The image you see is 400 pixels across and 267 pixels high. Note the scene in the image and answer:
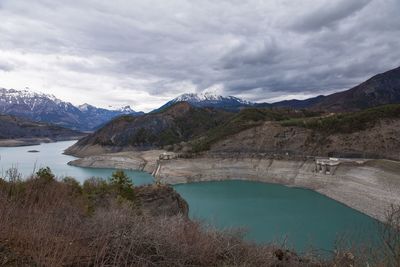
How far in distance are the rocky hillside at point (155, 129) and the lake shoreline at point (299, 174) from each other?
31.4 meters

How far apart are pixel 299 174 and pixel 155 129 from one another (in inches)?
3001

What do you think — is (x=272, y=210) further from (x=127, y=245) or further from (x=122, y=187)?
(x=127, y=245)

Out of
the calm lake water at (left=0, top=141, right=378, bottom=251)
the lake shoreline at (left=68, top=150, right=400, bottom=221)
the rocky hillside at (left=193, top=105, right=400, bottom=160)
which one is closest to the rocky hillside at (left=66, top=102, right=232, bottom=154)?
the lake shoreline at (left=68, top=150, right=400, bottom=221)

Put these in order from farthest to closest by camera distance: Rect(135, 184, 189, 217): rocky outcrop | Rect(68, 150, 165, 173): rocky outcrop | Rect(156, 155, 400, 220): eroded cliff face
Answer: Rect(68, 150, 165, 173): rocky outcrop, Rect(156, 155, 400, 220): eroded cliff face, Rect(135, 184, 189, 217): rocky outcrop

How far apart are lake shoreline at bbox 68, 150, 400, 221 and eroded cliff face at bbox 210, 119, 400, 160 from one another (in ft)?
20.8

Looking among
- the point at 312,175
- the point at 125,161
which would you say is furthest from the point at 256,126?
the point at 125,161

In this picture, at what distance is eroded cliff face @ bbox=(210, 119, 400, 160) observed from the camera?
5725cm

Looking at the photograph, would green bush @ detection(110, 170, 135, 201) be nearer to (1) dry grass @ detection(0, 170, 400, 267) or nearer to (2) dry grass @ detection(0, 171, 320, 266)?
(1) dry grass @ detection(0, 170, 400, 267)

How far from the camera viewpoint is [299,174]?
5694cm

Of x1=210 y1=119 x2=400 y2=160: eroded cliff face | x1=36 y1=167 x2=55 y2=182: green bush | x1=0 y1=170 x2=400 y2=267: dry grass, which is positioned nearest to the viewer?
x1=0 y1=170 x2=400 y2=267: dry grass

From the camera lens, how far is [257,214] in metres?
39.4

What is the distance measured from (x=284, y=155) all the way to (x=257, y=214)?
1042 inches

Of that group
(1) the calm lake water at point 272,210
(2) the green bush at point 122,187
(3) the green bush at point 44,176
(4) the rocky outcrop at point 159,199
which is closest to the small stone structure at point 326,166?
(1) the calm lake water at point 272,210

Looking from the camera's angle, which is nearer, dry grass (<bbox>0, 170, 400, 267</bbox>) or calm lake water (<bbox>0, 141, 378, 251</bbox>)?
dry grass (<bbox>0, 170, 400, 267</bbox>)
